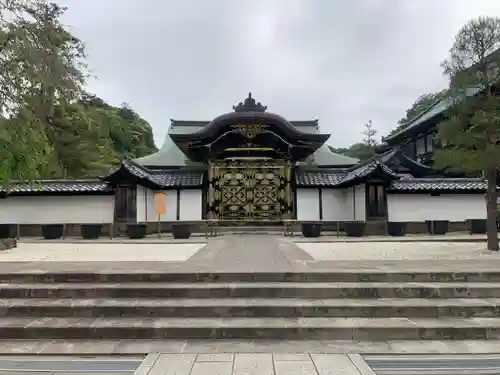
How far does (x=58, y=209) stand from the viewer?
14.8 meters

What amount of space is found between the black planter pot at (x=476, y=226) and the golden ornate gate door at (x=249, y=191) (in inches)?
260

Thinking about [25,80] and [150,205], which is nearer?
[25,80]

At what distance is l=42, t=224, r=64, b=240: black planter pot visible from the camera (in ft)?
44.0

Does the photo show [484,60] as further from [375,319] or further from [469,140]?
[375,319]

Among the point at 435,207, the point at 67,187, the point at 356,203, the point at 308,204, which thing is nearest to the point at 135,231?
the point at 67,187

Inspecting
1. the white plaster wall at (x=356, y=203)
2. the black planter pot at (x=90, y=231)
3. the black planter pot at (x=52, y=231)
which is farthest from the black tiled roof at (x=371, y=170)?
the black planter pot at (x=52, y=231)

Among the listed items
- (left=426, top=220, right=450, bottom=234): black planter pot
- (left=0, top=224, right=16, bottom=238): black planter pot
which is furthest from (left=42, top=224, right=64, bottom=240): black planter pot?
(left=426, top=220, right=450, bottom=234): black planter pot

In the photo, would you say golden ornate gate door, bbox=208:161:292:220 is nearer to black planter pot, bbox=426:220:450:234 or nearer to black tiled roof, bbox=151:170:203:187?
black tiled roof, bbox=151:170:203:187

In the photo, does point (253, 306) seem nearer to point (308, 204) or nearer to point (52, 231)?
point (52, 231)

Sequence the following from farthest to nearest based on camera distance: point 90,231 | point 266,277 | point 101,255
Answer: point 90,231, point 101,255, point 266,277

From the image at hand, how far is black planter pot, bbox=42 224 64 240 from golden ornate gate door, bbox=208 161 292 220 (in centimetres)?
553

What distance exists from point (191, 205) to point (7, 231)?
659 centimetres

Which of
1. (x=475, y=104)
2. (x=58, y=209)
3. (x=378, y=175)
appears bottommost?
(x=58, y=209)

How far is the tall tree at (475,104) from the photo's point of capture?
8.15 metres
